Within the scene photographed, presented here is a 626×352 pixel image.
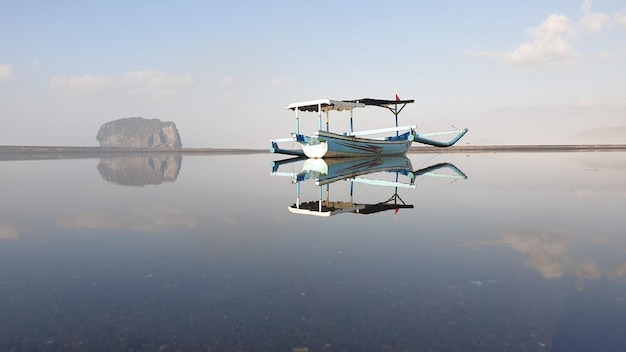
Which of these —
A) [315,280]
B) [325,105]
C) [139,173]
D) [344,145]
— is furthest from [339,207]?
[325,105]

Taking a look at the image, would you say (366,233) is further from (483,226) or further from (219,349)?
(219,349)

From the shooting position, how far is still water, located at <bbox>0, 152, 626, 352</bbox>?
12.5ft

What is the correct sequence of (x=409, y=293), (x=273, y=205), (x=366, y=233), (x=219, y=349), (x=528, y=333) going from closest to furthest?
(x=219, y=349), (x=528, y=333), (x=409, y=293), (x=366, y=233), (x=273, y=205)

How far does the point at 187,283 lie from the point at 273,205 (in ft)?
23.8

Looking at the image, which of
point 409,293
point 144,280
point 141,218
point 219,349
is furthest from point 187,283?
point 141,218

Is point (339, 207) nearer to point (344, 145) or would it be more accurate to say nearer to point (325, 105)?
point (344, 145)

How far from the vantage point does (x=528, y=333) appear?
12.6 feet

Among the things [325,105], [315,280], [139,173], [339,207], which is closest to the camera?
[315,280]

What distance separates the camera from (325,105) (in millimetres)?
36344

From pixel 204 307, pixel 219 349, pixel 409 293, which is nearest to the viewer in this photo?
pixel 219 349

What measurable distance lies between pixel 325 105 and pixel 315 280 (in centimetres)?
3233

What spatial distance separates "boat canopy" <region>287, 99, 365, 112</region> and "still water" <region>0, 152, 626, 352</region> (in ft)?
77.2

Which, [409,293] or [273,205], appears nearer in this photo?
[409,293]

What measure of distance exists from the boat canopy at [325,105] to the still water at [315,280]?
23523 mm
